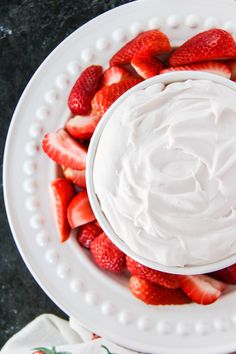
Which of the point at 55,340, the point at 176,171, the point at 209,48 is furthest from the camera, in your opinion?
the point at 55,340

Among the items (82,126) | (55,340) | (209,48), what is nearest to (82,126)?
(82,126)

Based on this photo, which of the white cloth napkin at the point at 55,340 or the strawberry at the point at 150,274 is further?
the white cloth napkin at the point at 55,340

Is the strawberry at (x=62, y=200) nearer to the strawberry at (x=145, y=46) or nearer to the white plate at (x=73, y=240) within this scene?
the white plate at (x=73, y=240)

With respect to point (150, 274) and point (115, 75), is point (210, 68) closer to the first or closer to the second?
point (115, 75)

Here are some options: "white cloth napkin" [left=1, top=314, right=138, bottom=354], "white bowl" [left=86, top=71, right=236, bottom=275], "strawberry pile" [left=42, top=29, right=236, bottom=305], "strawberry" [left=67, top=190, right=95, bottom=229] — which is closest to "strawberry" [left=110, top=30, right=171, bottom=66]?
"strawberry pile" [left=42, top=29, right=236, bottom=305]

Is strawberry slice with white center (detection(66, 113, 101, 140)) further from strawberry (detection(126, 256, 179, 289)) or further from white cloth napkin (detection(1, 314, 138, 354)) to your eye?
white cloth napkin (detection(1, 314, 138, 354))

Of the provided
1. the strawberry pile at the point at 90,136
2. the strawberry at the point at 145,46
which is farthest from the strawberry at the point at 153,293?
the strawberry at the point at 145,46

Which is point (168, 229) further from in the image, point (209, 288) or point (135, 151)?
point (209, 288)

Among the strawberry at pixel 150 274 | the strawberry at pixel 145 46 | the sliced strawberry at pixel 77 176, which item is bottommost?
the strawberry at pixel 150 274
